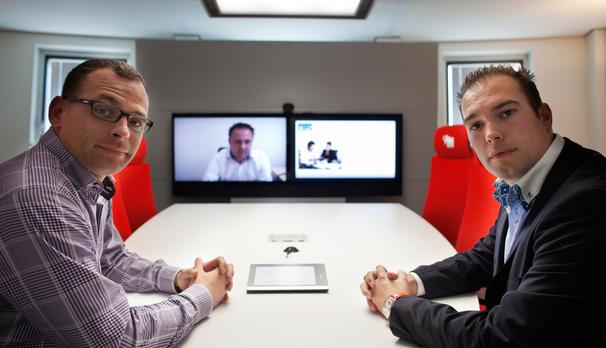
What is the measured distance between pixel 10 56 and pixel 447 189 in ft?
18.8

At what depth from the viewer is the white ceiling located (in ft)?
12.6

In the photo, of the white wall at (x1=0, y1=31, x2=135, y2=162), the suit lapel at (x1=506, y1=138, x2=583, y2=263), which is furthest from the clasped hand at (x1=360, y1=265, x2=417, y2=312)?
the white wall at (x1=0, y1=31, x2=135, y2=162)

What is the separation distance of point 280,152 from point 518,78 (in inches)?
131

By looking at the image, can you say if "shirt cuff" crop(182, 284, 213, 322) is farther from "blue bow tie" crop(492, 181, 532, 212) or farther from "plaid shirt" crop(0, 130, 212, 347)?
"blue bow tie" crop(492, 181, 532, 212)

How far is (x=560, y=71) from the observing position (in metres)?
4.93

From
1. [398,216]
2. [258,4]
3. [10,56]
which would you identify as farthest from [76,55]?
[398,216]

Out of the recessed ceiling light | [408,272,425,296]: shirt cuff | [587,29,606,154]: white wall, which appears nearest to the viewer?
[408,272,425,296]: shirt cuff

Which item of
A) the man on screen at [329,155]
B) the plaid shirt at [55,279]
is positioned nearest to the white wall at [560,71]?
the man on screen at [329,155]

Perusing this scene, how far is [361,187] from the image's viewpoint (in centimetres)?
438

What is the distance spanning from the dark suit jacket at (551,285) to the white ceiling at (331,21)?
340cm

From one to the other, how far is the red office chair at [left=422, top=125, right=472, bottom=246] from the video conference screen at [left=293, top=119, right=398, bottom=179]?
1.52m

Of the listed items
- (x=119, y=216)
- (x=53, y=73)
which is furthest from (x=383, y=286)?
(x=53, y=73)

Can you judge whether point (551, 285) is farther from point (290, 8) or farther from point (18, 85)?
point (18, 85)

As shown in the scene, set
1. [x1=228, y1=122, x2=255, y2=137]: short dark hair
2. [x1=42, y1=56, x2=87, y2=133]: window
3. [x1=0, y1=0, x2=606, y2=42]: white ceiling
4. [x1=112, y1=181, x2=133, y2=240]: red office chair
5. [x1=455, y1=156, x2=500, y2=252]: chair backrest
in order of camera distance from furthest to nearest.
→ 1. [x1=42, y1=56, x2=87, y2=133]: window
2. [x1=228, y1=122, x2=255, y2=137]: short dark hair
3. [x1=0, y1=0, x2=606, y2=42]: white ceiling
4. [x1=112, y1=181, x2=133, y2=240]: red office chair
5. [x1=455, y1=156, x2=500, y2=252]: chair backrest
